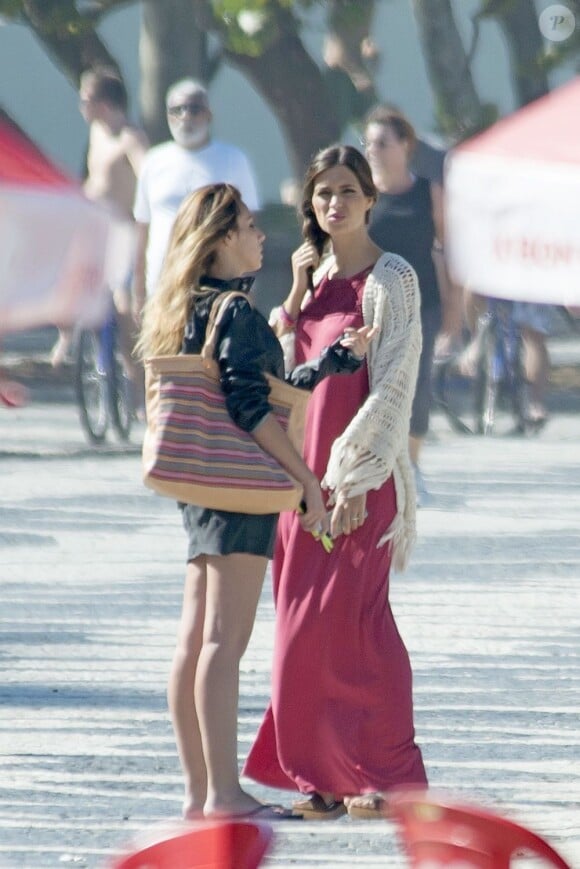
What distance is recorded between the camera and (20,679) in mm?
7934

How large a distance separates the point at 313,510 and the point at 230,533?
9.1 inches

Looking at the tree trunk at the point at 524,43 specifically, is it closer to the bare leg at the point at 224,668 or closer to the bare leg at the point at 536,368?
the bare leg at the point at 536,368

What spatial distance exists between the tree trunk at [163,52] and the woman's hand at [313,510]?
609 inches

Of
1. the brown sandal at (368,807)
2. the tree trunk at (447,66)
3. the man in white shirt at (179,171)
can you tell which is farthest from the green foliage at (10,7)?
the brown sandal at (368,807)

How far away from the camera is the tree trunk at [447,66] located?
22875 millimetres

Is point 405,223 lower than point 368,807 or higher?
higher

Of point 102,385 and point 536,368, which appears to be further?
point 536,368

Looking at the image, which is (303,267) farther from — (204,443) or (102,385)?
(102,385)

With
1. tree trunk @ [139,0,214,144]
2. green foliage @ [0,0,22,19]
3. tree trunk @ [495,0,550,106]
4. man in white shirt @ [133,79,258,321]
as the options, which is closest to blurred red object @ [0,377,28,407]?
man in white shirt @ [133,79,258,321]

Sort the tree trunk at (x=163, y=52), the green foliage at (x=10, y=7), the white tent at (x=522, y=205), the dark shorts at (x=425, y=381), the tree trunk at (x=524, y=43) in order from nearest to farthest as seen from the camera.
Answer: the white tent at (x=522, y=205)
the dark shorts at (x=425, y=381)
the green foliage at (x=10, y=7)
the tree trunk at (x=163, y=52)
the tree trunk at (x=524, y=43)

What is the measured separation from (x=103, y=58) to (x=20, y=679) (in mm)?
14807

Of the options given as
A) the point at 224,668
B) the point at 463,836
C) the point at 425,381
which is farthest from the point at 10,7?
the point at 463,836

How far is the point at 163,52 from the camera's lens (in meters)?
21.4

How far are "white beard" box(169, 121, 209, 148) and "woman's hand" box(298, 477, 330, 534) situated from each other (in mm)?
7745
